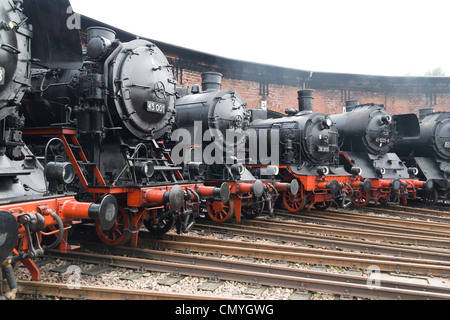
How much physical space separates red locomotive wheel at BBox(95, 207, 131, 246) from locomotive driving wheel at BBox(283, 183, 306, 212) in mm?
5035

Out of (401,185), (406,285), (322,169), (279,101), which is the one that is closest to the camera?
(406,285)

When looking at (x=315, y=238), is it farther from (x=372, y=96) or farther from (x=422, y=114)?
(x=372, y=96)

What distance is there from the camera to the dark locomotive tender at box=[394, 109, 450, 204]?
11236mm

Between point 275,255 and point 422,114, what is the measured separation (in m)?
10.8

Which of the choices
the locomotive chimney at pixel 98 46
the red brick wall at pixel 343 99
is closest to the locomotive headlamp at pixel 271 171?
the locomotive chimney at pixel 98 46

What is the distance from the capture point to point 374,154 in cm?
1061

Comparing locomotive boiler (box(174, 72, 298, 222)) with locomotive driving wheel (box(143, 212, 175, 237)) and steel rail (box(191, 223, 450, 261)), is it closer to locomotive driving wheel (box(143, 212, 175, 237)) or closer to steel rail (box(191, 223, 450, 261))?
steel rail (box(191, 223, 450, 261))

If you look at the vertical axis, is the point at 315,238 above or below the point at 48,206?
below

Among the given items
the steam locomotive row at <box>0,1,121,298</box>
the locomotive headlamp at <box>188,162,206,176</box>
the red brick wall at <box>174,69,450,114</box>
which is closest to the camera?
the steam locomotive row at <box>0,1,121,298</box>

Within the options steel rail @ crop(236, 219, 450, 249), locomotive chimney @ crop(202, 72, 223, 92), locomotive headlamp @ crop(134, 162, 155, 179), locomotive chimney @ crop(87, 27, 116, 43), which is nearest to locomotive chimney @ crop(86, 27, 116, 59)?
locomotive chimney @ crop(87, 27, 116, 43)

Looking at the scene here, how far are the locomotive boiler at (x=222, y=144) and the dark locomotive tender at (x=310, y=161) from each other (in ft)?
4.13

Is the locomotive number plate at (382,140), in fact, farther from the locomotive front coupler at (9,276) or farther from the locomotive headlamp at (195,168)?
A: the locomotive front coupler at (9,276)

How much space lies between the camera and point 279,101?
1638 cm
